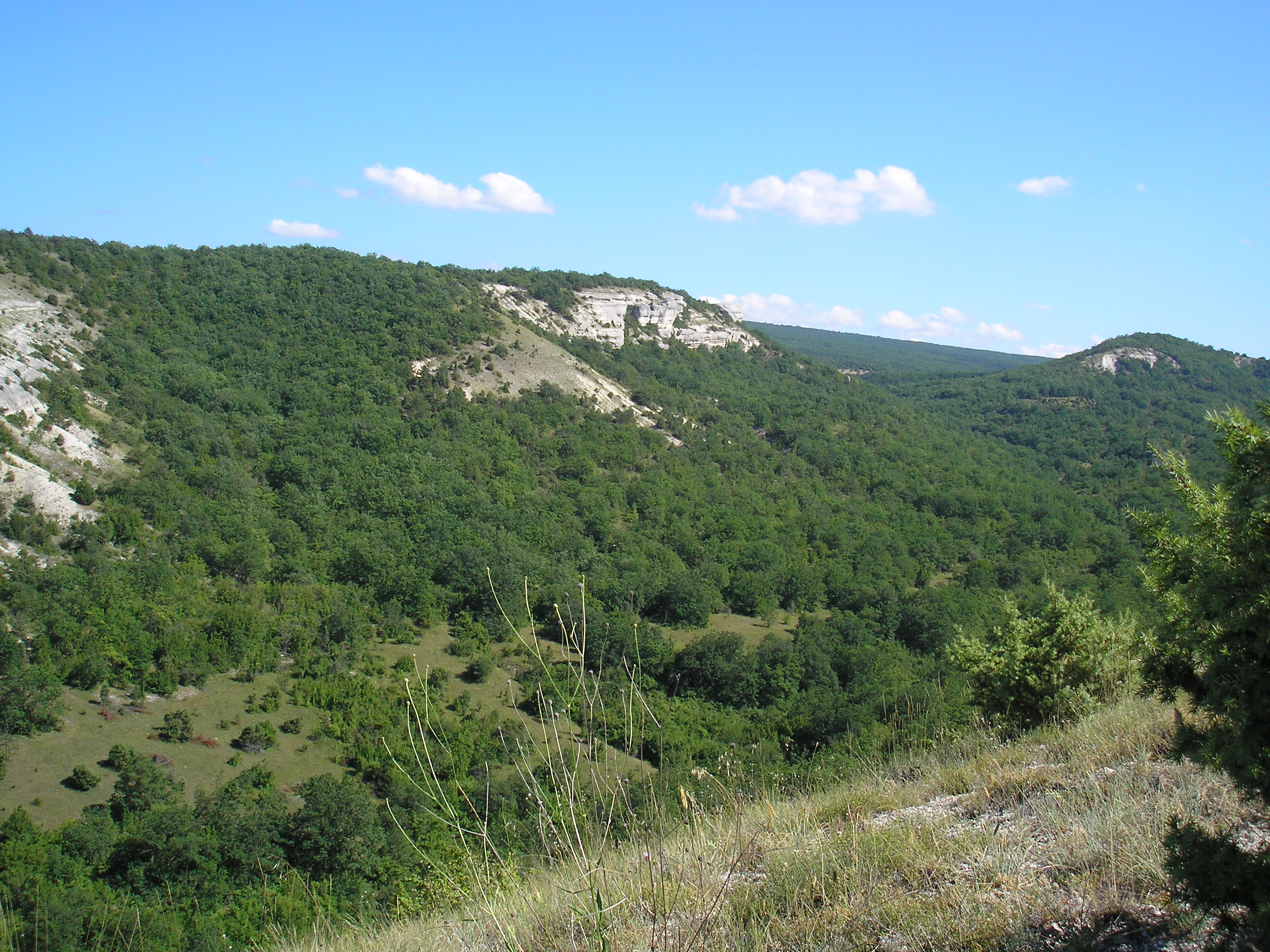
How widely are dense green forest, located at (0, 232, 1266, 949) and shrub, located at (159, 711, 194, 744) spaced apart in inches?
68.7

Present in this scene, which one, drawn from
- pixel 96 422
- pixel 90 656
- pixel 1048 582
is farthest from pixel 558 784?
pixel 96 422

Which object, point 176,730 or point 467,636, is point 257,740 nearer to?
point 176,730

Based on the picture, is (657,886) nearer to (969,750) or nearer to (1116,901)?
(1116,901)

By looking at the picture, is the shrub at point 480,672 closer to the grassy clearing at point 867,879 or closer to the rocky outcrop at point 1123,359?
the grassy clearing at point 867,879

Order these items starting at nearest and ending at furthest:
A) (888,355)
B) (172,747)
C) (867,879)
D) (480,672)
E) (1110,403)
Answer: (867,879) < (172,747) < (480,672) < (1110,403) < (888,355)

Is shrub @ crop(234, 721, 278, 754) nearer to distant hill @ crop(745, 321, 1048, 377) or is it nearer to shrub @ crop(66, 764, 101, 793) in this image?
shrub @ crop(66, 764, 101, 793)

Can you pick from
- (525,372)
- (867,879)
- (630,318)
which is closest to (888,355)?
(630,318)

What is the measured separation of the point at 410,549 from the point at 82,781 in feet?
57.7

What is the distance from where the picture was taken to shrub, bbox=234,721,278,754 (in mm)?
21078

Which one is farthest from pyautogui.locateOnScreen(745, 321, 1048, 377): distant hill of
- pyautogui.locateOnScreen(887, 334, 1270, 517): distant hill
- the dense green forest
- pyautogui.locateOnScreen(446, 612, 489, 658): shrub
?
pyautogui.locateOnScreen(446, 612, 489, 658): shrub

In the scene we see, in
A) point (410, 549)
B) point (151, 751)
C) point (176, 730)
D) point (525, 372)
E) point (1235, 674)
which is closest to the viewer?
point (1235, 674)

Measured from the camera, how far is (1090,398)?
72125mm

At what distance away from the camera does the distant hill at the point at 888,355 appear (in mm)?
118519

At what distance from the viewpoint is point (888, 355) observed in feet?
499
